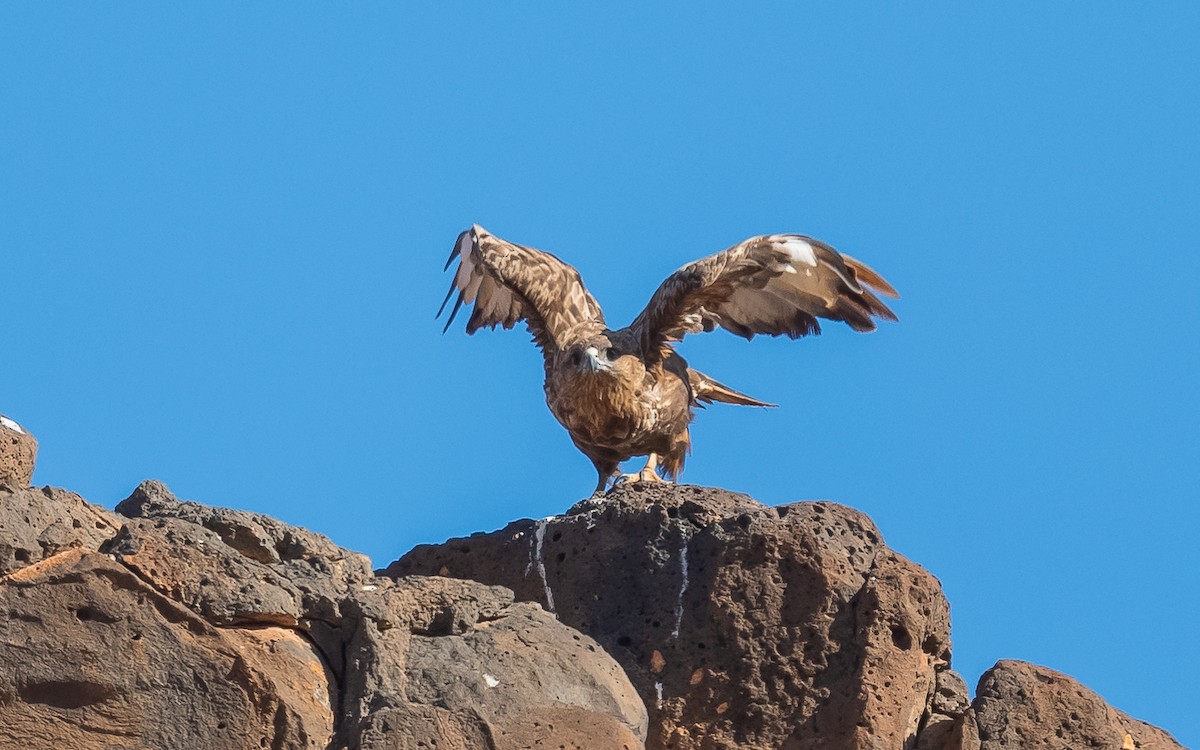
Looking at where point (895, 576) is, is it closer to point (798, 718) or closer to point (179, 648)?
point (798, 718)

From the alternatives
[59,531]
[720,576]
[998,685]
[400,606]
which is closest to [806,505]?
[720,576]

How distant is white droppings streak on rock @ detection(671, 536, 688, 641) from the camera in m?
8.86

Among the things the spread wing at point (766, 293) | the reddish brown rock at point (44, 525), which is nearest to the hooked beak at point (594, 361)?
the spread wing at point (766, 293)

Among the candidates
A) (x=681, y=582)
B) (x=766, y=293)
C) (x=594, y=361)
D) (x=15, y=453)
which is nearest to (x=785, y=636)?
(x=681, y=582)

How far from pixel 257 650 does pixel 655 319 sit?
20.2 feet

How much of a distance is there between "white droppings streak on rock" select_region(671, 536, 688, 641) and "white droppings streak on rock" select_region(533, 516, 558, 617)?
583 millimetres

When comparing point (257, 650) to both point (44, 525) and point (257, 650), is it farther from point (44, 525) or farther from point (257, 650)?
point (44, 525)

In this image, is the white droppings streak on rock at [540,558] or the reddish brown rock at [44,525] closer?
the reddish brown rock at [44,525]

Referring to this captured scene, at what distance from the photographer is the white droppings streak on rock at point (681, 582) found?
8.86 metres

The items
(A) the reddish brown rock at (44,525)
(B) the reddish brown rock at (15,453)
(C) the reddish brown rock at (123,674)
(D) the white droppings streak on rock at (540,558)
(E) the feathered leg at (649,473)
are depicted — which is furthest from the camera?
(E) the feathered leg at (649,473)

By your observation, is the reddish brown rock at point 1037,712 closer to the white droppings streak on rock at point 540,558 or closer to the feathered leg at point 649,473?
the white droppings streak on rock at point 540,558

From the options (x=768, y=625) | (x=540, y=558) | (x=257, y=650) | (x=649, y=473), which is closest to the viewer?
(x=257, y=650)

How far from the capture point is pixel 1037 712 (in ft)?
28.4

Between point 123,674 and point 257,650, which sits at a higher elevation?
point 257,650
